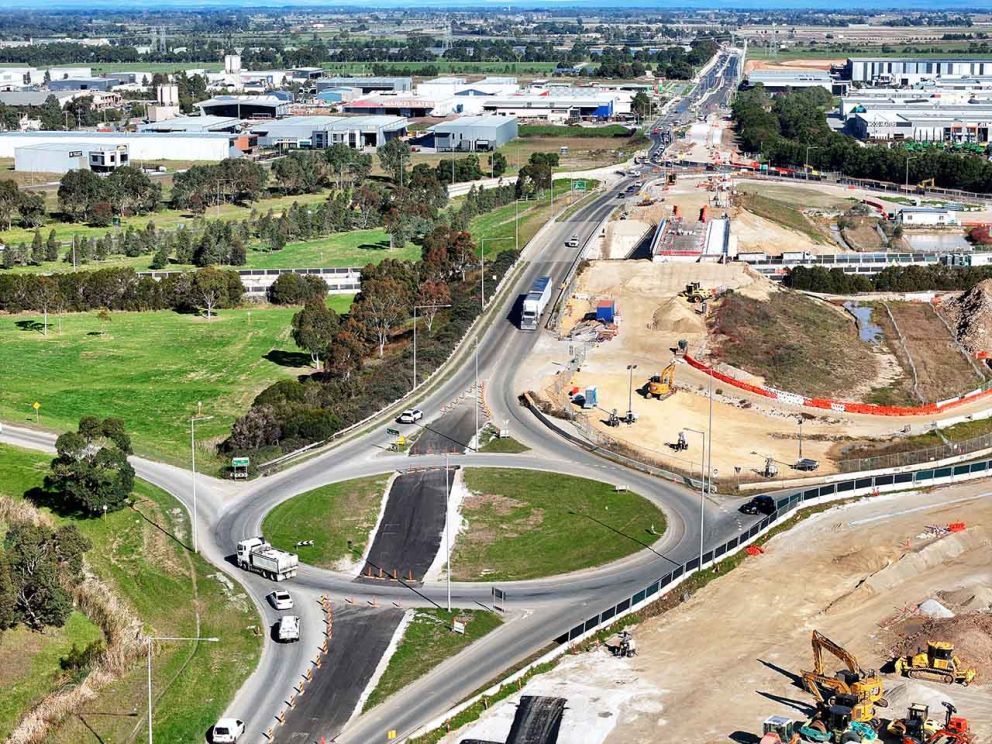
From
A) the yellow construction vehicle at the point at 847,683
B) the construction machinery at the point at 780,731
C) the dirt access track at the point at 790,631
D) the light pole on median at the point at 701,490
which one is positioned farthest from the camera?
the light pole on median at the point at 701,490

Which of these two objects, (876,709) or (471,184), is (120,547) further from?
(471,184)

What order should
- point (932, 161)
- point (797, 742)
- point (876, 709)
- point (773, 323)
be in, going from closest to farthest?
point (797, 742)
point (876, 709)
point (773, 323)
point (932, 161)

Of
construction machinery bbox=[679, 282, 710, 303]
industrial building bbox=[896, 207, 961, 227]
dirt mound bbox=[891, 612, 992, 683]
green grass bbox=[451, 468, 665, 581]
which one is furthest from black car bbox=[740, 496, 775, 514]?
industrial building bbox=[896, 207, 961, 227]

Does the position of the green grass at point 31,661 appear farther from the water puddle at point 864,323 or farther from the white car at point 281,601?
the water puddle at point 864,323

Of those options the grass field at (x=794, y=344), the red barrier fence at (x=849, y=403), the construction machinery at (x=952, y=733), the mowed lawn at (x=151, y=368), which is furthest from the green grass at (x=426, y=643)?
the grass field at (x=794, y=344)

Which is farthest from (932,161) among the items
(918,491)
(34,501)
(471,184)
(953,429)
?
(34,501)

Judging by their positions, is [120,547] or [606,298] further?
[606,298]

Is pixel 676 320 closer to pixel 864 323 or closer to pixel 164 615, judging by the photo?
pixel 864 323
